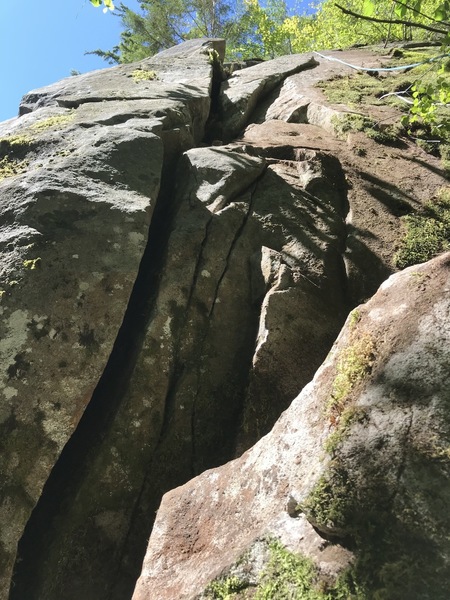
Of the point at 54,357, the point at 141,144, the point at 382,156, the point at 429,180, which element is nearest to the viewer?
the point at 54,357

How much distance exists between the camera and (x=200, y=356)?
5.23 m

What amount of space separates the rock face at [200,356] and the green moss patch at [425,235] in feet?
0.61

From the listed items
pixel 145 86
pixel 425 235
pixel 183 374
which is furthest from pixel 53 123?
pixel 425 235

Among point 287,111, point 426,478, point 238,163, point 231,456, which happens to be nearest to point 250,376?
point 231,456

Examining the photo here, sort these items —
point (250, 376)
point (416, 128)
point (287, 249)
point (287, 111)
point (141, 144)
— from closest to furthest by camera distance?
point (250, 376), point (287, 249), point (141, 144), point (416, 128), point (287, 111)

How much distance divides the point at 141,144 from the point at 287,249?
96.6 inches

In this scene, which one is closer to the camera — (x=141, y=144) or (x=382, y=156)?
(x=141, y=144)

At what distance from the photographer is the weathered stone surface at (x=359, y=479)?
8.55ft

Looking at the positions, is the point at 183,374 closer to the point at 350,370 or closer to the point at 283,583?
the point at 350,370

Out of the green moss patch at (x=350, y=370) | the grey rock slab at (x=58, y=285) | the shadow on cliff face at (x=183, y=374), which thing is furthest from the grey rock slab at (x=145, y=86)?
the green moss patch at (x=350, y=370)

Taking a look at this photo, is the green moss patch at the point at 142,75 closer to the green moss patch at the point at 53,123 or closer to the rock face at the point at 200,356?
the rock face at the point at 200,356

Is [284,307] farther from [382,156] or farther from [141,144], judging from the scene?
[382,156]

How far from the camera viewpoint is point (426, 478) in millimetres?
2672

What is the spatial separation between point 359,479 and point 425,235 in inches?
168
